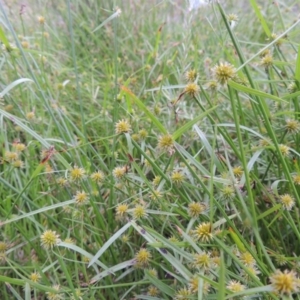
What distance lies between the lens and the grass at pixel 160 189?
65cm

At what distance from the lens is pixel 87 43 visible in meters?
1.95

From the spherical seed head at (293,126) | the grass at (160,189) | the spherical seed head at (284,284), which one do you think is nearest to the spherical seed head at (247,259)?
the grass at (160,189)

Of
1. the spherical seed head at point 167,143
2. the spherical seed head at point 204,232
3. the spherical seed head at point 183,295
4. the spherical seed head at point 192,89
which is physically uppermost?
the spherical seed head at point 192,89

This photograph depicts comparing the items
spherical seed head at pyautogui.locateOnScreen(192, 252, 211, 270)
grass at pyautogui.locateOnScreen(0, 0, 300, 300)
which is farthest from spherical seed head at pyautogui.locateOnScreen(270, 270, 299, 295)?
spherical seed head at pyautogui.locateOnScreen(192, 252, 211, 270)

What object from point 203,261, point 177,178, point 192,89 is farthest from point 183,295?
point 192,89

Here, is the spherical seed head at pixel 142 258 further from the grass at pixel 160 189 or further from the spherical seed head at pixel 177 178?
the spherical seed head at pixel 177 178

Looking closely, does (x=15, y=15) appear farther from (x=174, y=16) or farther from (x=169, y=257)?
(x=169, y=257)

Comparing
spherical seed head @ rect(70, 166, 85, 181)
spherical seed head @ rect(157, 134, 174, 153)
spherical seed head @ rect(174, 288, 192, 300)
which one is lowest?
spherical seed head @ rect(174, 288, 192, 300)

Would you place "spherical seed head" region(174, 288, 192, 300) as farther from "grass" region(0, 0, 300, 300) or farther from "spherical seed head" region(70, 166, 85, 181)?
"spherical seed head" region(70, 166, 85, 181)

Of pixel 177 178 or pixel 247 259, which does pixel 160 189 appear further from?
pixel 247 259

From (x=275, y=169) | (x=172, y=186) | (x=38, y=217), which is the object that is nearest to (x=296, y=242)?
(x=275, y=169)

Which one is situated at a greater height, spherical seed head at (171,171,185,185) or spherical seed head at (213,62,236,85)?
spherical seed head at (213,62,236,85)

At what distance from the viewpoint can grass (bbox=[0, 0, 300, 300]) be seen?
2.13 ft

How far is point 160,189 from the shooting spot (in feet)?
2.44
